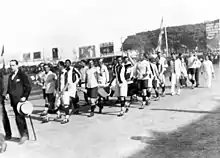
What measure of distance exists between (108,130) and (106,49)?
101 feet

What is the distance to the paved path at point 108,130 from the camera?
21.3 feet

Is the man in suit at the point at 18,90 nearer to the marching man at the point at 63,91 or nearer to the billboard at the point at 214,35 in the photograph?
the marching man at the point at 63,91

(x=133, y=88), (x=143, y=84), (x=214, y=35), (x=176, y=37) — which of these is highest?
(x=176, y=37)

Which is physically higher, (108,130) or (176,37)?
(176,37)

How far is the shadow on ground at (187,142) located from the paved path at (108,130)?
0.81 feet

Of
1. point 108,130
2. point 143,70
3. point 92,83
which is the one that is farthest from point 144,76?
point 108,130

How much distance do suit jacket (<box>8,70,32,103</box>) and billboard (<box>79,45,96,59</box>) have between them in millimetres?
33688

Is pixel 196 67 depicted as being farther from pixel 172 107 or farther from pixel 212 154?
pixel 212 154

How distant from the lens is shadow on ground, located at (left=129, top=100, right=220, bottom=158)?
5.90 meters

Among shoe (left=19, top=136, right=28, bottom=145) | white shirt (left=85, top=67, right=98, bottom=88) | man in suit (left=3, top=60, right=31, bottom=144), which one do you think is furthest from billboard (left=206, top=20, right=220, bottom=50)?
shoe (left=19, top=136, right=28, bottom=145)

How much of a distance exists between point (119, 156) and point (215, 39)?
799 inches

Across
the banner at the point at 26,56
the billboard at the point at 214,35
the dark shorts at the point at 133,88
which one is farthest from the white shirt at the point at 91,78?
the banner at the point at 26,56

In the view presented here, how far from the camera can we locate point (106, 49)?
38.4 m

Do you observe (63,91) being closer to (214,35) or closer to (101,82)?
(101,82)
